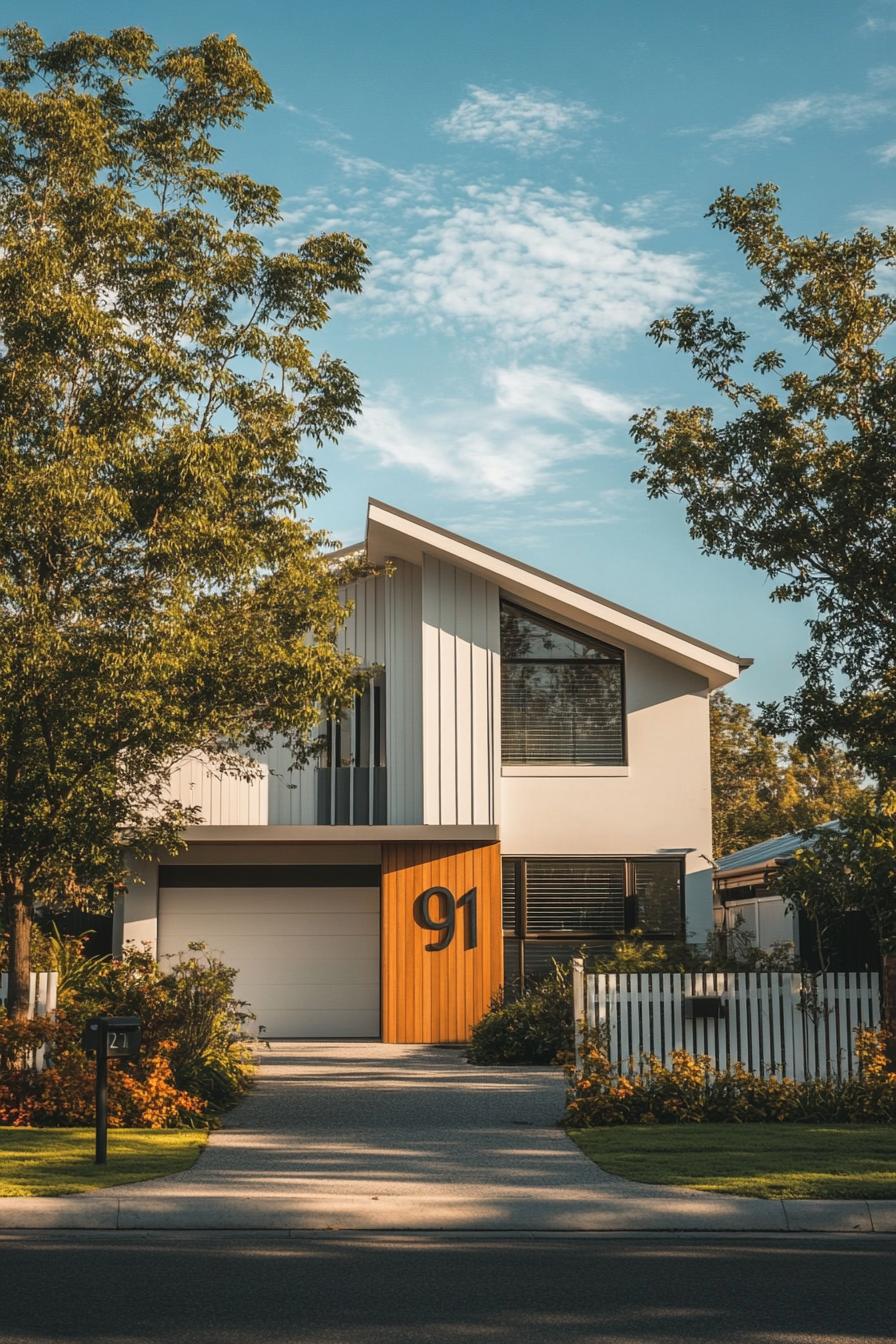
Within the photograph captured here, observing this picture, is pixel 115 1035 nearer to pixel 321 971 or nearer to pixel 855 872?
pixel 855 872

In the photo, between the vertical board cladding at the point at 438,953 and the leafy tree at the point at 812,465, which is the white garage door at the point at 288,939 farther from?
the leafy tree at the point at 812,465

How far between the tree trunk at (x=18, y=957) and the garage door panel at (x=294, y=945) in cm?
904

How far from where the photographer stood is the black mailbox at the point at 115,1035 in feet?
37.6

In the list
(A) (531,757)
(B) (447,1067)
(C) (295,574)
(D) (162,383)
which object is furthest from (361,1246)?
(A) (531,757)

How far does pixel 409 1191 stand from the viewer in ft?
32.8

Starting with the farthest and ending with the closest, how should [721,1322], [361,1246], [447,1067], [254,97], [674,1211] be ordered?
[447,1067]
[254,97]
[674,1211]
[361,1246]
[721,1322]

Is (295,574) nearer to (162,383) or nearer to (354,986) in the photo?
(162,383)

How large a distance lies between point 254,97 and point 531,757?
10.3 meters

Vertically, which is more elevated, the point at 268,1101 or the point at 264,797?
the point at 264,797

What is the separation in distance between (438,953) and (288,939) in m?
2.83

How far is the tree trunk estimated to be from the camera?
14086mm

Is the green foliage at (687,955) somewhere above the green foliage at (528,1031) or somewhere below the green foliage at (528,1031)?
above

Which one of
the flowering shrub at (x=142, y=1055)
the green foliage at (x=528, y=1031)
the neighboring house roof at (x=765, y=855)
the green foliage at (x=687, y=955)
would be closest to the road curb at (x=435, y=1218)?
the flowering shrub at (x=142, y=1055)

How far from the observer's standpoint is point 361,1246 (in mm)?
8727
